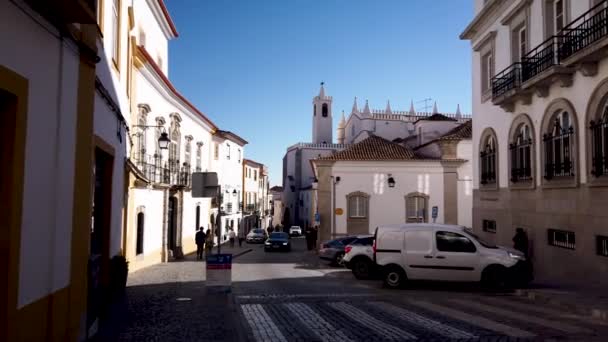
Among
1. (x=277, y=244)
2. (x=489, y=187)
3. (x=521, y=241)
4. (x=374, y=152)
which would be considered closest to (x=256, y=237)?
(x=277, y=244)

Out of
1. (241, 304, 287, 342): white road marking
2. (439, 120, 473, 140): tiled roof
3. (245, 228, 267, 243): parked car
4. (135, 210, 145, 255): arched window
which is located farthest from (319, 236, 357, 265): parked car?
(245, 228, 267, 243): parked car

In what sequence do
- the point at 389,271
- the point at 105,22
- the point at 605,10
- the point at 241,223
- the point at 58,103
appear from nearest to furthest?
the point at 58,103 < the point at 105,22 < the point at 605,10 < the point at 389,271 < the point at 241,223

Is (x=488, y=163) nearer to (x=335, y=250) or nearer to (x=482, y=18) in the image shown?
(x=482, y=18)

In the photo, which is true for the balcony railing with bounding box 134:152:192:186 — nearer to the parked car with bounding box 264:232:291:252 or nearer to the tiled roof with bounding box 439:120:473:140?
the parked car with bounding box 264:232:291:252

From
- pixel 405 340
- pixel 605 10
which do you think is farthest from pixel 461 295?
pixel 605 10

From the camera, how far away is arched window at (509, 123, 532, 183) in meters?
17.8

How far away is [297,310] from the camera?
1043 cm

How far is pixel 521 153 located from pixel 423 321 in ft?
37.8

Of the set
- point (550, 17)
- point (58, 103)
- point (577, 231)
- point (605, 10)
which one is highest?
point (550, 17)

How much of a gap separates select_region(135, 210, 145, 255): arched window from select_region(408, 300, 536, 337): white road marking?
12.4 metres

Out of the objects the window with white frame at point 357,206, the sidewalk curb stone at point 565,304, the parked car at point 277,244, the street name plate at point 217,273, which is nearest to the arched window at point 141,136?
the street name plate at point 217,273

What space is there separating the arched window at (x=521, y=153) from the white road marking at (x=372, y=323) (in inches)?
406

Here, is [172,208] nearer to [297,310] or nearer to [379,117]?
[297,310]

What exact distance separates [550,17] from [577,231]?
708 cm
